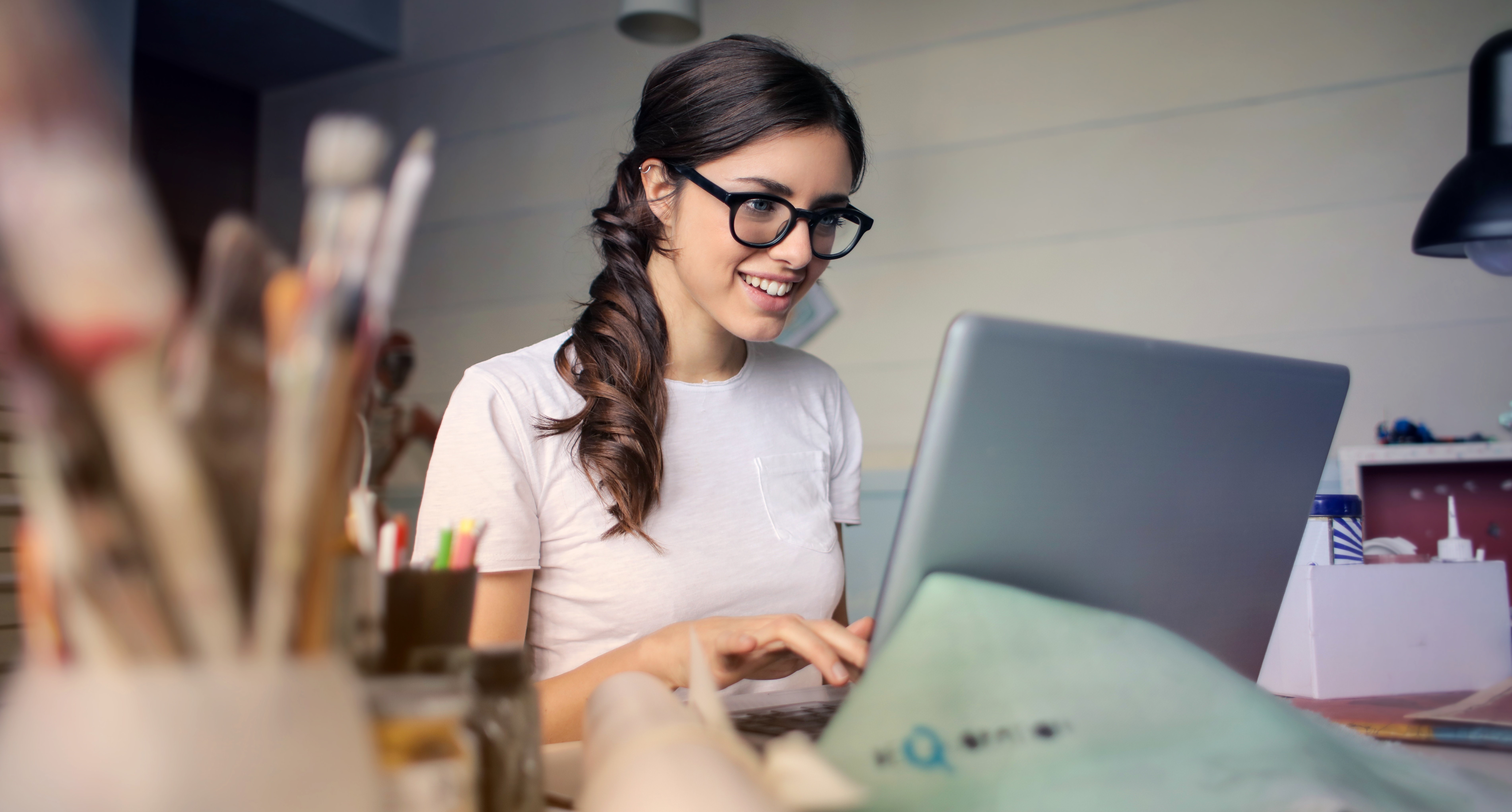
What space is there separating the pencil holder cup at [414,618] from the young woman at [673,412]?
586mm

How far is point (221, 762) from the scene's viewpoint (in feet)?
0.81

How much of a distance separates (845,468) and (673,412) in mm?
329

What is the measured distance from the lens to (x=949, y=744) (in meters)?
0.43

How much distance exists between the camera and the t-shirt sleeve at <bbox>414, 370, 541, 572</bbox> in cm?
104

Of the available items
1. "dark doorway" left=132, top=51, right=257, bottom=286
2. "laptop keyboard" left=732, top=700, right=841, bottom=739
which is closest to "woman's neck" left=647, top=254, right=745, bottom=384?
"laptop keyboard" left=732, top=700, right=841, bottom=739

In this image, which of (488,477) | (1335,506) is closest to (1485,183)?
(1335,506)

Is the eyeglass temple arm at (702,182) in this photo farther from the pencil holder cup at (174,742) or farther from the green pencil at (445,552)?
the pencil holder cup at (174,742)

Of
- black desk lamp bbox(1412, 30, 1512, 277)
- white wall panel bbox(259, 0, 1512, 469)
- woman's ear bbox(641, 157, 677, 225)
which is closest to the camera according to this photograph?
woman's ear bbox(641, 157, 677, 225)

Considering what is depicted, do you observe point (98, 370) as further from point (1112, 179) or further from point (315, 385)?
point (1112, 179)

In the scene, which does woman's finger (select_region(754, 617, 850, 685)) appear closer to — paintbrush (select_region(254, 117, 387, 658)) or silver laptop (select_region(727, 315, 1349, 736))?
silver laptop (select_region(727, 315, 1349, 736))

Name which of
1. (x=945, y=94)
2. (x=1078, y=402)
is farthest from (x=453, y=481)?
(x=945, y=94)

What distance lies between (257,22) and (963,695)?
3377mm

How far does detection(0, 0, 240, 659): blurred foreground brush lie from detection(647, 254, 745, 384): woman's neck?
1.03 metres

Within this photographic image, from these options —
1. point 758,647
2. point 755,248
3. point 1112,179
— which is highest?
point 1112,179
